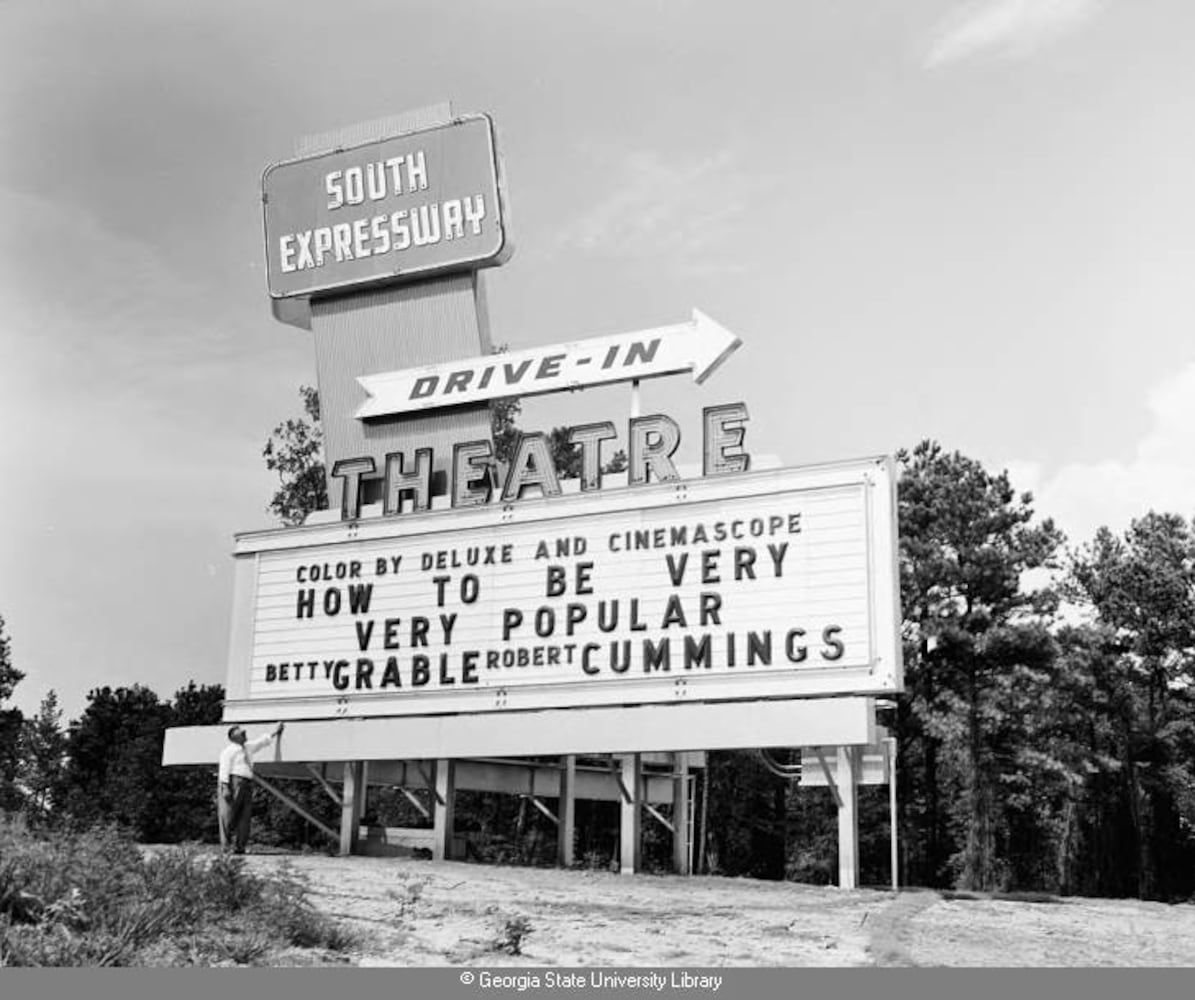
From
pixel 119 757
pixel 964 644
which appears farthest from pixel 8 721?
pixel 964 644

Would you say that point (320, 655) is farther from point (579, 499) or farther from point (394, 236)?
point (394, 236)

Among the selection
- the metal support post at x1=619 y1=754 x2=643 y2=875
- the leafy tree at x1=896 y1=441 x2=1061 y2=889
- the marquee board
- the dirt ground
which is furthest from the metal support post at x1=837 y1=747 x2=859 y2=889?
the leafy tree at x1=896 y1=441 x2=1061 y2=889

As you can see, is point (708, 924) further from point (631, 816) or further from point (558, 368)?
point (558, 368)

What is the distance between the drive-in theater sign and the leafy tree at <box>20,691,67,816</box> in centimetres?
4064

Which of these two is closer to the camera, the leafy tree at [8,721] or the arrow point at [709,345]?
the arrow point at [709,345]

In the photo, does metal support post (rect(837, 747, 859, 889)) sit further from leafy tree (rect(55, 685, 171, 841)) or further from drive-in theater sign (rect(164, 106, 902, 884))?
leafy tree (rect(55, 685, 171, 841))

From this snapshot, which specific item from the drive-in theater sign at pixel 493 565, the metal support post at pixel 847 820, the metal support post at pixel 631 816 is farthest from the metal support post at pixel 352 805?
the metal support post at pixel 847 820

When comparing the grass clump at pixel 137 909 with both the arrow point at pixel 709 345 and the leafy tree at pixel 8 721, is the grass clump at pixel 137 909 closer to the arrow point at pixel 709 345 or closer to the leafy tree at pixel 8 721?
the arrow point at pixel 709 345

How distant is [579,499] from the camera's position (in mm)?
19203

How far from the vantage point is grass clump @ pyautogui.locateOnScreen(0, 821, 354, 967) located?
35.8 feet

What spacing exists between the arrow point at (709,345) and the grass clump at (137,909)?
8998 millimetres

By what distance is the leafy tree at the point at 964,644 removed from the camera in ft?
118
